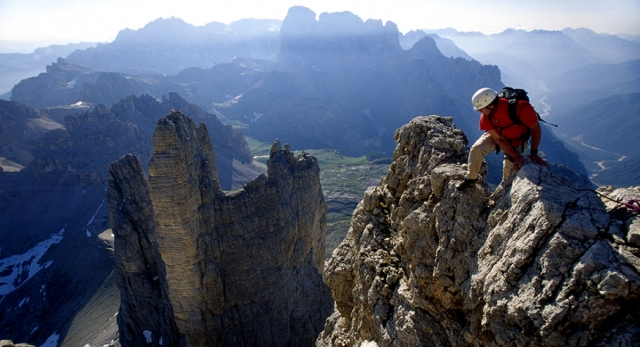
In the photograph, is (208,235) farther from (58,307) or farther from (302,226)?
(58,307)

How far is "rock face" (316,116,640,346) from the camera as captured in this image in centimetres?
629

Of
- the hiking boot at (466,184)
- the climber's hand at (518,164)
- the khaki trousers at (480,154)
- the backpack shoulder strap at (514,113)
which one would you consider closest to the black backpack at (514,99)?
the backpack shoulder strap at (514,113)

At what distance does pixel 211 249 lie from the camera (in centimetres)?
3434

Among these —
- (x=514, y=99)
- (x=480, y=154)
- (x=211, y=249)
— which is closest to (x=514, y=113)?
(x=514, y=99)

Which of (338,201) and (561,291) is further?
(338,201)

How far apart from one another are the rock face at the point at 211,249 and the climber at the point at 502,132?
80.6 ft

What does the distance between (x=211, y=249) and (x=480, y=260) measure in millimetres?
29879

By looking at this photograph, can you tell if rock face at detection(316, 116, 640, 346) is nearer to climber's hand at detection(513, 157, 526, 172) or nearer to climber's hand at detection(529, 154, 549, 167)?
climber's hand at detection(513, 157, 526, 172)

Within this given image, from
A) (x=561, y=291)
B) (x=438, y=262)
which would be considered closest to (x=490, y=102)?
(x=438, y=262)

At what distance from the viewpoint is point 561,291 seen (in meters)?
6.50

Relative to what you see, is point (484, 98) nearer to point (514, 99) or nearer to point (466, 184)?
point (514, 99)

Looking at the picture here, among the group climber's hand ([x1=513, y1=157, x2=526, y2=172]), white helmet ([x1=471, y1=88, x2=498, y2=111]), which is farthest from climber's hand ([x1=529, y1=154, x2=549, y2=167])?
white helmet ([x1=471, y1=88, x2=498, y2=111])

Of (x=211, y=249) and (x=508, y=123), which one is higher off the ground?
(x=508, y=123)

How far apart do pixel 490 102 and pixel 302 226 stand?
34.0 metres
